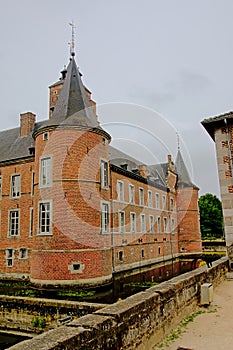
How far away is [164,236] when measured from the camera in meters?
29.8

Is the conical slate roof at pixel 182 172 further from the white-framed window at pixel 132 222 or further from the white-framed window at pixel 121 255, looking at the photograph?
the white-framed window at pixel 121 255

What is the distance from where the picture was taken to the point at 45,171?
52.8 ft

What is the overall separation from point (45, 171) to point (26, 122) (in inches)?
285

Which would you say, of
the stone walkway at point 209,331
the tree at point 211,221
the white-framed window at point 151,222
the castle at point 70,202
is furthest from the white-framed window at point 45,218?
the tree at point 211,221

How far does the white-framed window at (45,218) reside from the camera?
599 inches

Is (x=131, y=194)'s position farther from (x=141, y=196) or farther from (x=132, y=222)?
(x=141, y=196)

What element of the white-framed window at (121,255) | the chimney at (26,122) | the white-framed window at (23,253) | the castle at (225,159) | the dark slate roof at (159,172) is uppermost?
the chimney at (26,122)

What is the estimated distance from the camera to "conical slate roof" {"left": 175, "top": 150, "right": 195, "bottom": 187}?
34094 mm

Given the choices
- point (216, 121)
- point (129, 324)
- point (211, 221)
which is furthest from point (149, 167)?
point (129, 324)

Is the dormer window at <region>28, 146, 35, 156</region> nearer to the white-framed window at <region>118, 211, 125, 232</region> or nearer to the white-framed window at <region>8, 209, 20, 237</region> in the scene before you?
the white-framed window at <region>8, 209, 20, 237</region>

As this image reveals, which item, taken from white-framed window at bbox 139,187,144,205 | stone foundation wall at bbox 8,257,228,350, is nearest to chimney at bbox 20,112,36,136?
white-framed window at bbox 139,187,144,205

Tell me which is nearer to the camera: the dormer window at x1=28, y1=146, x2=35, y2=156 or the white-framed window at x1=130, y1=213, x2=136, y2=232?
the dormer window at x1=28, y1=146, x2=35, y2=156

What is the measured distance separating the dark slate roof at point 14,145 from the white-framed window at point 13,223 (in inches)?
141

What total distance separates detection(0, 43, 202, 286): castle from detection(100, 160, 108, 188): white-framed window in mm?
57
